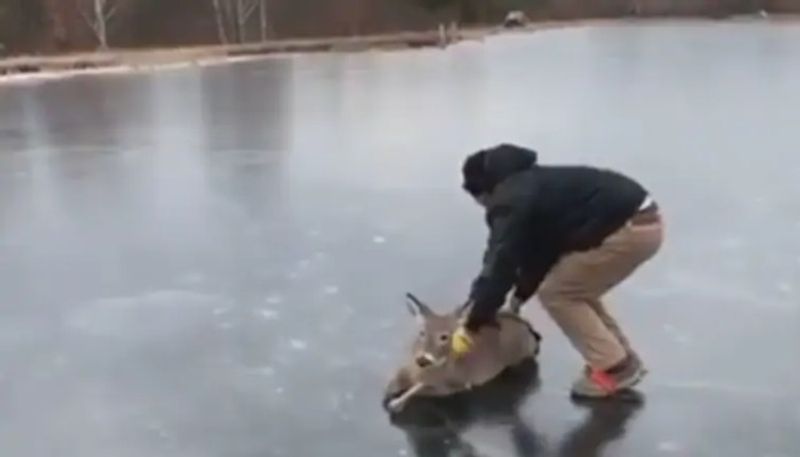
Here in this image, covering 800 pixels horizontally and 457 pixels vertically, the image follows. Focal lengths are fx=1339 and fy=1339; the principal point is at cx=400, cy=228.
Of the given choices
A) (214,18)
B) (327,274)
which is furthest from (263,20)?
(327,274)

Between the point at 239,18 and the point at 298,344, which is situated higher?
the point at 298,344

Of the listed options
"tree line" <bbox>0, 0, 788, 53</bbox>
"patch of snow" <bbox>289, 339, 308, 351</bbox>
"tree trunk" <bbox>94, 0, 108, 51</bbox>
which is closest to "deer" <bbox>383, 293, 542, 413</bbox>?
"patch of snow" <bbox>289, 339, 308, 351</bbox>

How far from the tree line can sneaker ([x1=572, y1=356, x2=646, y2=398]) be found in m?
28.8

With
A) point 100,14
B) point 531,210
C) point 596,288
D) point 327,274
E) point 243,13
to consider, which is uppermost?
point 531,210

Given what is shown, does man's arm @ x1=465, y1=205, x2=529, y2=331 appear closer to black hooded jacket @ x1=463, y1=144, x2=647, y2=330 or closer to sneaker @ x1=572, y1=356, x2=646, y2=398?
black hooded jacket @ x1=463, y1=144, x2=647, y2=330

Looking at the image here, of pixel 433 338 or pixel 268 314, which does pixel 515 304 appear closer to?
pixel 433 338

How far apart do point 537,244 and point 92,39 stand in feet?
109

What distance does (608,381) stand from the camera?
566cm

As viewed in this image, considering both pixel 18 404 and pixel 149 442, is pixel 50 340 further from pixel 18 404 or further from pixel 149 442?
pixel 149 442

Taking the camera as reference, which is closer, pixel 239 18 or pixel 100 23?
pixel 100 23

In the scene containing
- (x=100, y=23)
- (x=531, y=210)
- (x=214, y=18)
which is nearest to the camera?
(x=531, y=210)

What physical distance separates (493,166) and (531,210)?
242 mm

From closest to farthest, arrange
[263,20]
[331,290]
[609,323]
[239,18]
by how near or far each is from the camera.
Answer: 1. [609,323]
2. [331,290]
3. [239,18]
4. [263,20]

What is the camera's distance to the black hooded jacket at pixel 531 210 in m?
5.28
